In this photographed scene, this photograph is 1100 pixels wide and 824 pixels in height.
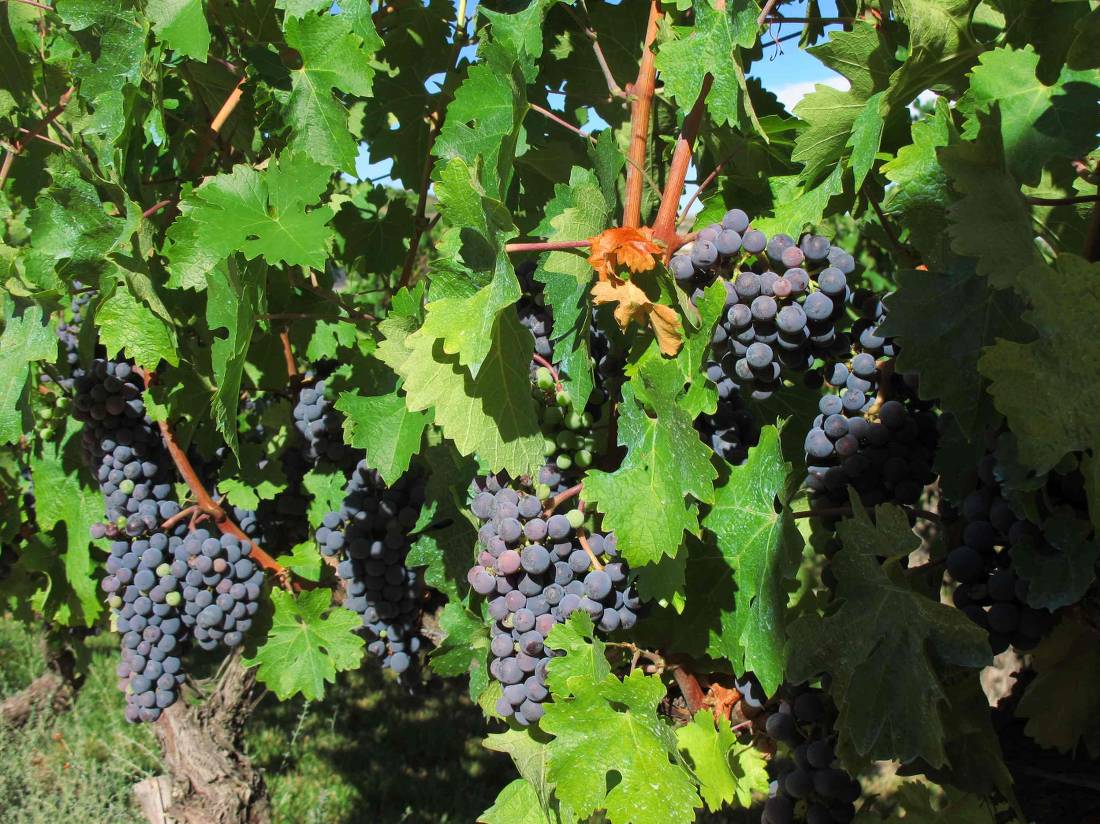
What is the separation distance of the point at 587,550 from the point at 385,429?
504 mm

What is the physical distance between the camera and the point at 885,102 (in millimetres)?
1388

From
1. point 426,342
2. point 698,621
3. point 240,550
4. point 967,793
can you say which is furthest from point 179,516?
point 967,793

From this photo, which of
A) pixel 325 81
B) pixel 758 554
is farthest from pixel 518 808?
pixel 325 81

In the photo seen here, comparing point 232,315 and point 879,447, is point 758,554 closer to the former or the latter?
point 879,447

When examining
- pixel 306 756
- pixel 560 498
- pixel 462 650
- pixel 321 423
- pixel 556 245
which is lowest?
pixel 306 756

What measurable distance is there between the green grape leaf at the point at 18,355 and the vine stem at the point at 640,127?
1.36 m

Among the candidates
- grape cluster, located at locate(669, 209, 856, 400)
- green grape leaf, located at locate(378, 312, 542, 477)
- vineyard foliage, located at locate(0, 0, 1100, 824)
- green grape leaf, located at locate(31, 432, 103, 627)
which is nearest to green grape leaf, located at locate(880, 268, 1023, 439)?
vineyard foliage, located at locate(0, 0, 1100, 824)

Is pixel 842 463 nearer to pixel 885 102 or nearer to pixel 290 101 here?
pixel 885 102

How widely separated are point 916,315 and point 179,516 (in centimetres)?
199

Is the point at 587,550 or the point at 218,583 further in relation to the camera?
the point at 218,583

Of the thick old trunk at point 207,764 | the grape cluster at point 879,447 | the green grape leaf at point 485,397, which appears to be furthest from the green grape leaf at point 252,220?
the thick old trunk at point 207,764

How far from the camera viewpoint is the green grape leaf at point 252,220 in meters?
1.66

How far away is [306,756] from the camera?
5867 mm

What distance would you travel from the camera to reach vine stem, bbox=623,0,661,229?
1543 mm
